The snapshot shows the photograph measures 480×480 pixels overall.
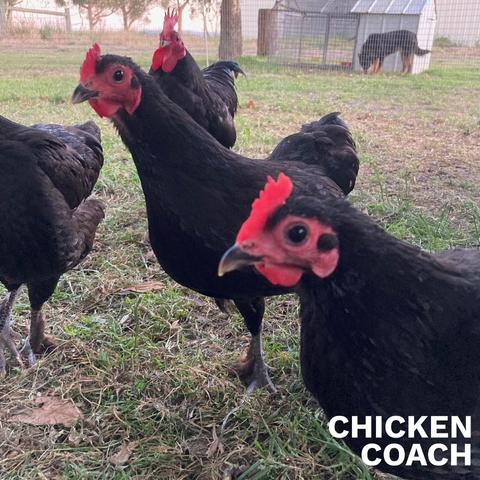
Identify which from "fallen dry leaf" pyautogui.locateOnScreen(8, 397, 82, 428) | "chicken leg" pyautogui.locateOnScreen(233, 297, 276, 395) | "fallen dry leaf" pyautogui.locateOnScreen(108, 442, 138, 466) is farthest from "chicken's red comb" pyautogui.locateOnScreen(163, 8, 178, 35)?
"fallen dry leaf" pyautogui.locateOnScreen(108, 442, 138, 466)

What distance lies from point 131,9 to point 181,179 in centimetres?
2702

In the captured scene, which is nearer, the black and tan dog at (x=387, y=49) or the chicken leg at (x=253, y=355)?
the chicken leg at (x=253, y=355)

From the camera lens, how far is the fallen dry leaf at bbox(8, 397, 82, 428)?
2324 mm

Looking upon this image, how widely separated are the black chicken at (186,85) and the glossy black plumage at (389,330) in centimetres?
304

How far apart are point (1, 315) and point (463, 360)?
2375mm

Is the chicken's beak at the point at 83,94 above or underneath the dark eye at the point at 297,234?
above

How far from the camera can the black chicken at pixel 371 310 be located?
4.39 ft

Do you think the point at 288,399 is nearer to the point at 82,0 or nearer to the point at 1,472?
the point at 1,472

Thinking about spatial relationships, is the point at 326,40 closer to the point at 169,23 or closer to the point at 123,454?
the point at 169,23

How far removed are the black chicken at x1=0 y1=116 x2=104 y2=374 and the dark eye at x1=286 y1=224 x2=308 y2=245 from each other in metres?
1.53

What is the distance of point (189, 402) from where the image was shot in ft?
8.07

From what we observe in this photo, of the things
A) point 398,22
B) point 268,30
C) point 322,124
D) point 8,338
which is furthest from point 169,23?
point 268,30

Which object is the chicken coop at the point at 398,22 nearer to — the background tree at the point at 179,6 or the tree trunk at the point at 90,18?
the background tree at the point at 179,6

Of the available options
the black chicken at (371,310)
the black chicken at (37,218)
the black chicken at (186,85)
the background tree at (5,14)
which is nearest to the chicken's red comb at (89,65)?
the black chicken at (37,218)
